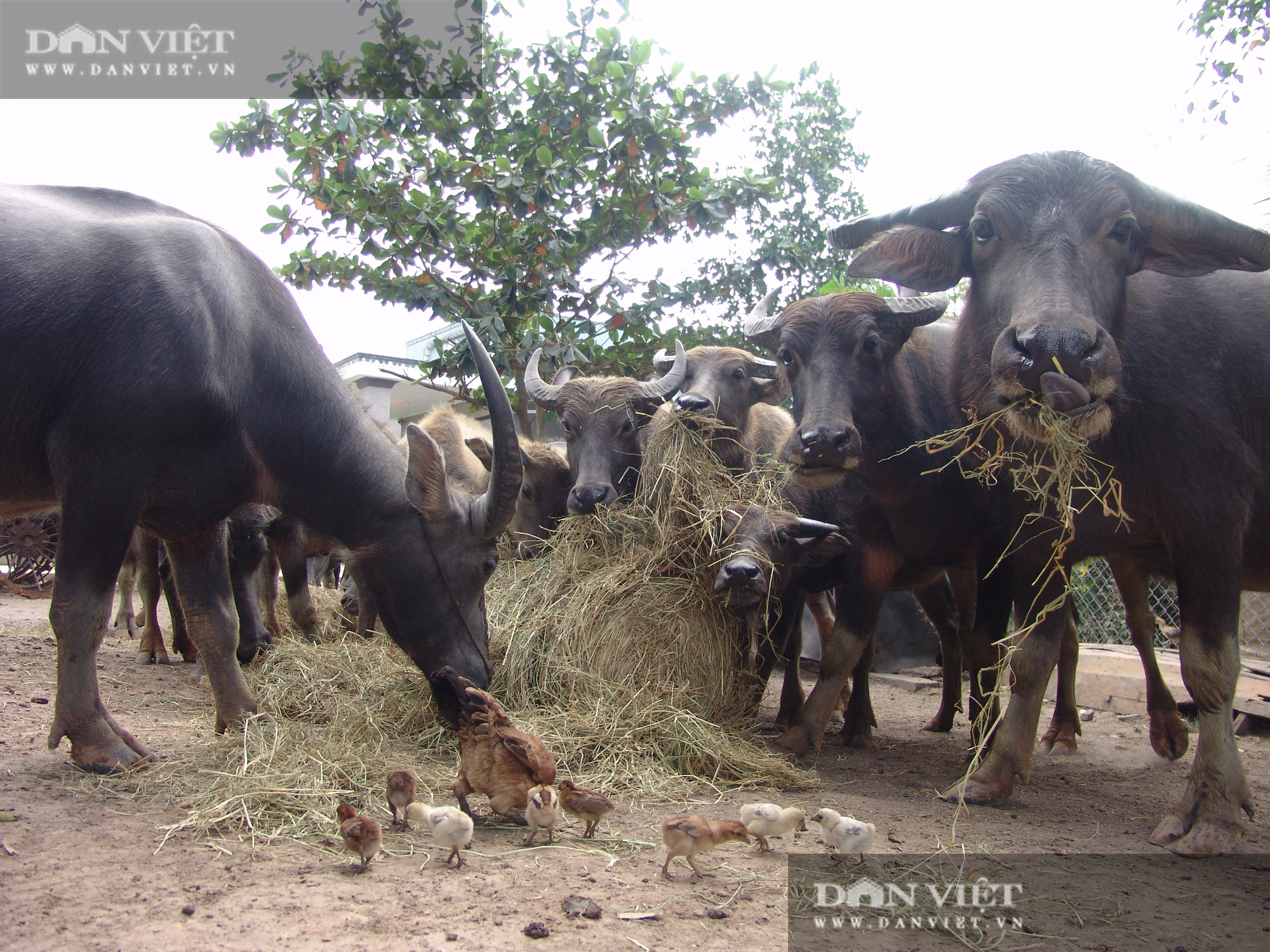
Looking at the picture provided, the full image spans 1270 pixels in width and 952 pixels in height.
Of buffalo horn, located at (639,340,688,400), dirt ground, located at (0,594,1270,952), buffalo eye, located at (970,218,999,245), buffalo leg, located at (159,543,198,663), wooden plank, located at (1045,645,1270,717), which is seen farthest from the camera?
buffalo leg, located at (159,543,198,663)

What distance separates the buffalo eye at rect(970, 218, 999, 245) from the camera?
11.6 feet

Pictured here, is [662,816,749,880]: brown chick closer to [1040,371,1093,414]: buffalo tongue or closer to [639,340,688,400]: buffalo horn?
[1040,371,1093,414]: buffalo tongue

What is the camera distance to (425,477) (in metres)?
3.96

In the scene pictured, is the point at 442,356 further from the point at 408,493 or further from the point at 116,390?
the point at 116,390

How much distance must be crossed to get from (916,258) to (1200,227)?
113cm

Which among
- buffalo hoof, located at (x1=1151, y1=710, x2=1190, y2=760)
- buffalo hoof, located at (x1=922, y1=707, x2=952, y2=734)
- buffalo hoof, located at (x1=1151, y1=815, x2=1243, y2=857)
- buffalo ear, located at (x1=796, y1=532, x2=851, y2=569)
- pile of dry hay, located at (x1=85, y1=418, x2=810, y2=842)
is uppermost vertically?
buffalo ear, located at (x1=796, y1=532, x2=851, y2=569)

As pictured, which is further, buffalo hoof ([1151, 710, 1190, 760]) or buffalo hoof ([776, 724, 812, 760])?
buffalo hoof ([1151, 710, 1190, 760])

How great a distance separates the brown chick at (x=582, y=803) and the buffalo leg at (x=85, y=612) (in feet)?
6.35

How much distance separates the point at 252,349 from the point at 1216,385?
13.3 ft

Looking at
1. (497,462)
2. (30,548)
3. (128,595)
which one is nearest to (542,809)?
(497,462)

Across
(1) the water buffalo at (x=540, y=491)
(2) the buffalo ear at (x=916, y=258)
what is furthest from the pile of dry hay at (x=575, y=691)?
(2) the buffalo ear at (x=916, y=258)

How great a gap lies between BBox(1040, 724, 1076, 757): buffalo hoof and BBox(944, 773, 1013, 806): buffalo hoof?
1.63m

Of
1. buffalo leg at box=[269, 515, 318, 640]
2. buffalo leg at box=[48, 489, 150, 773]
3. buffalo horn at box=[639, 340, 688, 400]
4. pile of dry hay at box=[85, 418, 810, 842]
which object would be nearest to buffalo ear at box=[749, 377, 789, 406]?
buffalo horn at box=[639, 340, 688, 400]

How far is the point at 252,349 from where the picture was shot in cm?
378
